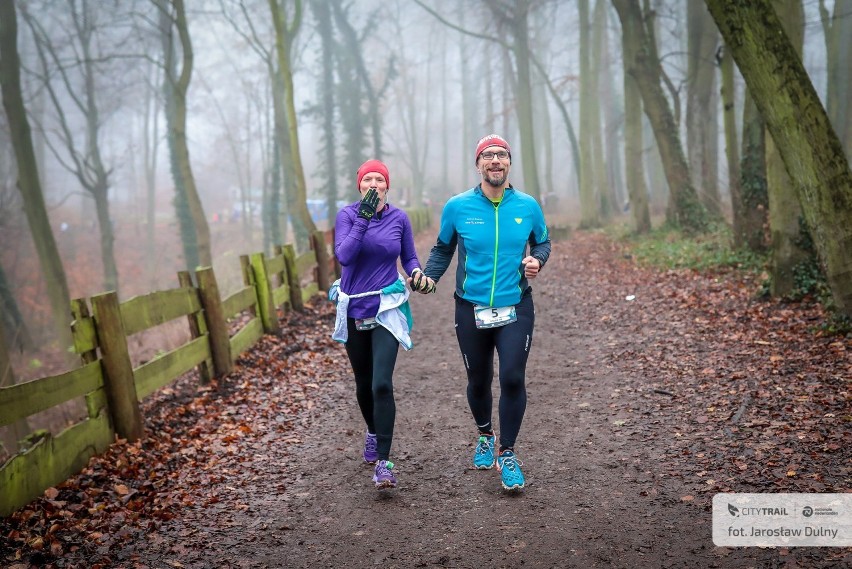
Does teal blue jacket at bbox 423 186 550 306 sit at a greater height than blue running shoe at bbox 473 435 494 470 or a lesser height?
greater

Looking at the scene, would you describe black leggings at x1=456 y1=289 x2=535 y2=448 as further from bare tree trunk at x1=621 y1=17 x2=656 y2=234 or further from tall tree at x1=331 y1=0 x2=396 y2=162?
tall tree at x1=331 y1=0 x2=396 y2=162

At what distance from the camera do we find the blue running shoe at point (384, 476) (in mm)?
4859

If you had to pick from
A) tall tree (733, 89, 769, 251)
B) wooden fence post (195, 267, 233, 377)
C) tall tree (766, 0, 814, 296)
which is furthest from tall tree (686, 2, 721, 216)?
wooden fence post (195, 267, 233, 377)

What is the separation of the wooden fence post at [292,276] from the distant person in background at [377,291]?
678 cm

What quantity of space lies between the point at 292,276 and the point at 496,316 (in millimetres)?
7642

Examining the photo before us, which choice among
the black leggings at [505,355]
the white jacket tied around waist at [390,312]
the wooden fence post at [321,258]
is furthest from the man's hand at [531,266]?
the wooden fence post at [321,258]

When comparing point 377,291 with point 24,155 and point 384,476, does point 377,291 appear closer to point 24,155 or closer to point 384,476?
point 384,476

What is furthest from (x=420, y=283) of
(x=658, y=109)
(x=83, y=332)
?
(x=658, y=109)

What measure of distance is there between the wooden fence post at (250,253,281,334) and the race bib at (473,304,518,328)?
5.66 meters

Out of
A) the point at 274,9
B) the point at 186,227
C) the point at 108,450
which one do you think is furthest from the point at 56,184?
the point at 108,450

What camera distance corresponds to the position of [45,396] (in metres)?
4.86

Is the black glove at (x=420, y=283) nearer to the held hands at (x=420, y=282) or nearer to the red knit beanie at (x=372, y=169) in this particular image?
the held hands at (x=420, y=282)

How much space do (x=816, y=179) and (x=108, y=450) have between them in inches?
263

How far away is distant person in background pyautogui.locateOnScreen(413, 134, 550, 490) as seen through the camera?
4.71 m
